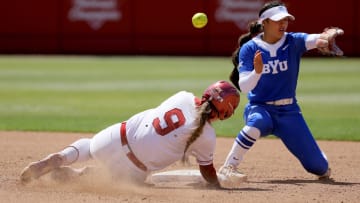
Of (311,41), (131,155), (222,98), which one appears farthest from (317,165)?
(131,155)

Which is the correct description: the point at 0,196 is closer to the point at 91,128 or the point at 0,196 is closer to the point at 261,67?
the point at 261,67

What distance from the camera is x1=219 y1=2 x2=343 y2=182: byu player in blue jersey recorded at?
7.43 meters

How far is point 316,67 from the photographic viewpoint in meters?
23.3

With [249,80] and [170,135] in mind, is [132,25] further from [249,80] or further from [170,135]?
[170,135]

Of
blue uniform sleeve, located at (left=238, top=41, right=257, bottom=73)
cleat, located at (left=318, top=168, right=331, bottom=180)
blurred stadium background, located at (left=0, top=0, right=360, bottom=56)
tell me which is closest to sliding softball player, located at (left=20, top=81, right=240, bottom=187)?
blue uniform sleeve, located at (left=238, top=41, right=257, bottom=73)

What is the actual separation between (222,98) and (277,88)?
4.07ft

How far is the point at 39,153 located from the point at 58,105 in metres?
5.42

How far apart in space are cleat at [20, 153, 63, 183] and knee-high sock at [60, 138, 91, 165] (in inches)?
2.6

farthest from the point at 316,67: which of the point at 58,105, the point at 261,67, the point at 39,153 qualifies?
the point at 261,67

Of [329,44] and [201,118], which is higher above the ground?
[329,44]

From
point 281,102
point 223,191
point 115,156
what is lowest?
point 223,191

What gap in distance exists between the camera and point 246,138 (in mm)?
7348

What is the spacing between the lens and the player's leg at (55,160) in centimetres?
666

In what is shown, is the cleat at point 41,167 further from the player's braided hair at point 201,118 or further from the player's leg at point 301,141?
the player's leg at point 301,141
